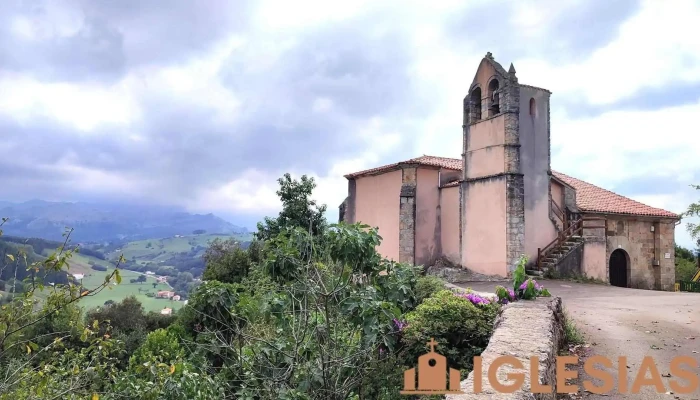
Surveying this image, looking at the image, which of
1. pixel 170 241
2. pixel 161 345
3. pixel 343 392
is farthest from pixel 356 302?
pixel 170 241

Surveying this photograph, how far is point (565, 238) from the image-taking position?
61.3 ft

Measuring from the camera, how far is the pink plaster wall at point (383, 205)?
2138 cm

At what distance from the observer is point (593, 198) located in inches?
875

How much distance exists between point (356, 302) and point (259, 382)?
1.27 metres

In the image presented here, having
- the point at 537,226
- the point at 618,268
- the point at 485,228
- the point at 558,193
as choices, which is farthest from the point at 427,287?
the point at 618,268

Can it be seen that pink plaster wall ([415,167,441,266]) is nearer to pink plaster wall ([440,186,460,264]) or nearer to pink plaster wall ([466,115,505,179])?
pink plaster wall ([440,186,460,264])

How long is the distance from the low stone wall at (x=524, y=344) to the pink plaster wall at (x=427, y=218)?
12834mm

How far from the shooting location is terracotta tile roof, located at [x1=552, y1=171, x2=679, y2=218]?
20.7 m

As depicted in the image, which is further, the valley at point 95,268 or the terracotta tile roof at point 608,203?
the terracotta tile roof at point 608,203

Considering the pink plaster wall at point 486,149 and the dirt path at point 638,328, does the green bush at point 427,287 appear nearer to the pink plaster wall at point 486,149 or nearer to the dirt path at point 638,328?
the dirt path at point 638,328

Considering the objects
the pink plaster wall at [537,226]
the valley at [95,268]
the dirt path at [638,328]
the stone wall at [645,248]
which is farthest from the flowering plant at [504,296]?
the stone wall at [645,248]

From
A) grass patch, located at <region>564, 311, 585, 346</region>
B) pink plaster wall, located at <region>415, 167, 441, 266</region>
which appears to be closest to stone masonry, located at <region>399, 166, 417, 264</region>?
pink plaster wall, located at <region>415, 167, 441, 266</region>

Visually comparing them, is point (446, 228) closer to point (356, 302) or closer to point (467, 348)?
point (467, 348)

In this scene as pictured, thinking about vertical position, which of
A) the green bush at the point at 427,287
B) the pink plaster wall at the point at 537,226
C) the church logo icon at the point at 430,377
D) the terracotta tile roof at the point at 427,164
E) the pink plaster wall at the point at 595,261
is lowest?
the church logo icon at the point at 430,377
